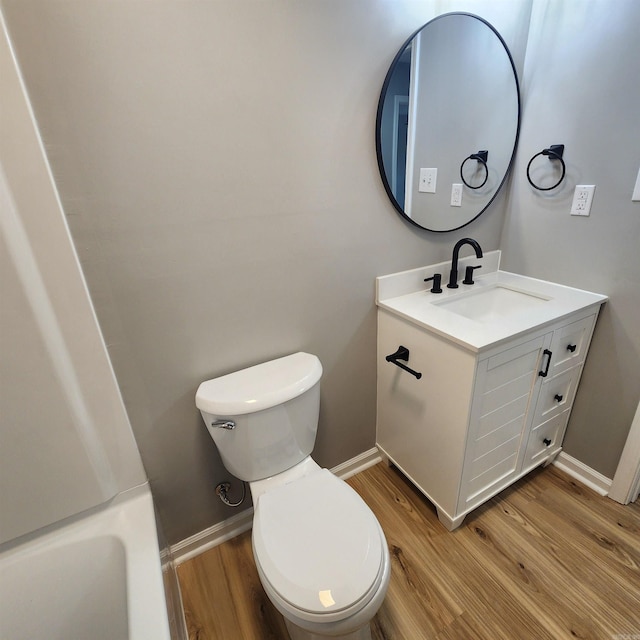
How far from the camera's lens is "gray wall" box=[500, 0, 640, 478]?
1.18m

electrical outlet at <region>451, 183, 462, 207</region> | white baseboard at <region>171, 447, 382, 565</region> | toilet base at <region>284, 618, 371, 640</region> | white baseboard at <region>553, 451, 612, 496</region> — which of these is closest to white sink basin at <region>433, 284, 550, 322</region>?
electrical outlet at <region>451, 183, 462, 207</region>

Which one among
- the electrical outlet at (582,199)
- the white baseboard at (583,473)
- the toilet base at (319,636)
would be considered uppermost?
the electrical outlet at (582,199)

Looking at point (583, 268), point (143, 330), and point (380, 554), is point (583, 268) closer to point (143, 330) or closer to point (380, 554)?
point (380, 554)

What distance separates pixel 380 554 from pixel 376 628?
0.45 m

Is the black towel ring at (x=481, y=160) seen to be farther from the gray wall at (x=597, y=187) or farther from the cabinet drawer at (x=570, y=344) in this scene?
the cabinet drawer at (x=570, y=344)

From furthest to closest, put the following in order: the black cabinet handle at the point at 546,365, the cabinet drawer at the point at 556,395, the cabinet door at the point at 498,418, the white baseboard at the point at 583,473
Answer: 1. the white baseboard at the point at 583,473
2. the cabinet drawer at the point at 556,395
3. the black cabinet handle at the point at 546,365
4. the cabinet door at the point at 498,418

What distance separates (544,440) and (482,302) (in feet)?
2.22

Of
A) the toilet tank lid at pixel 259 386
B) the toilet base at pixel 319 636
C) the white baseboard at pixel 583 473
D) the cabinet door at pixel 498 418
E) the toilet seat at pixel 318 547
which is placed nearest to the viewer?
the toilet seat at pixel 318 547

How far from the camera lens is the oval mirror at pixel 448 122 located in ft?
3.92

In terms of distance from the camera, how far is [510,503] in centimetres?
150

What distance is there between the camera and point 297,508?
103 cm

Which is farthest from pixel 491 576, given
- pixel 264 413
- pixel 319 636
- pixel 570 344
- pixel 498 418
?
pixel 264 413

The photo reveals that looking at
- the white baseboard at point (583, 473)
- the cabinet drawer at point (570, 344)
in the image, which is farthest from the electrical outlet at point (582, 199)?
the white baseboard at point (583, 473)

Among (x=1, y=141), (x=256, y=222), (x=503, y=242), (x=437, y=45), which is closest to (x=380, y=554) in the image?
(x=256, y=222)
